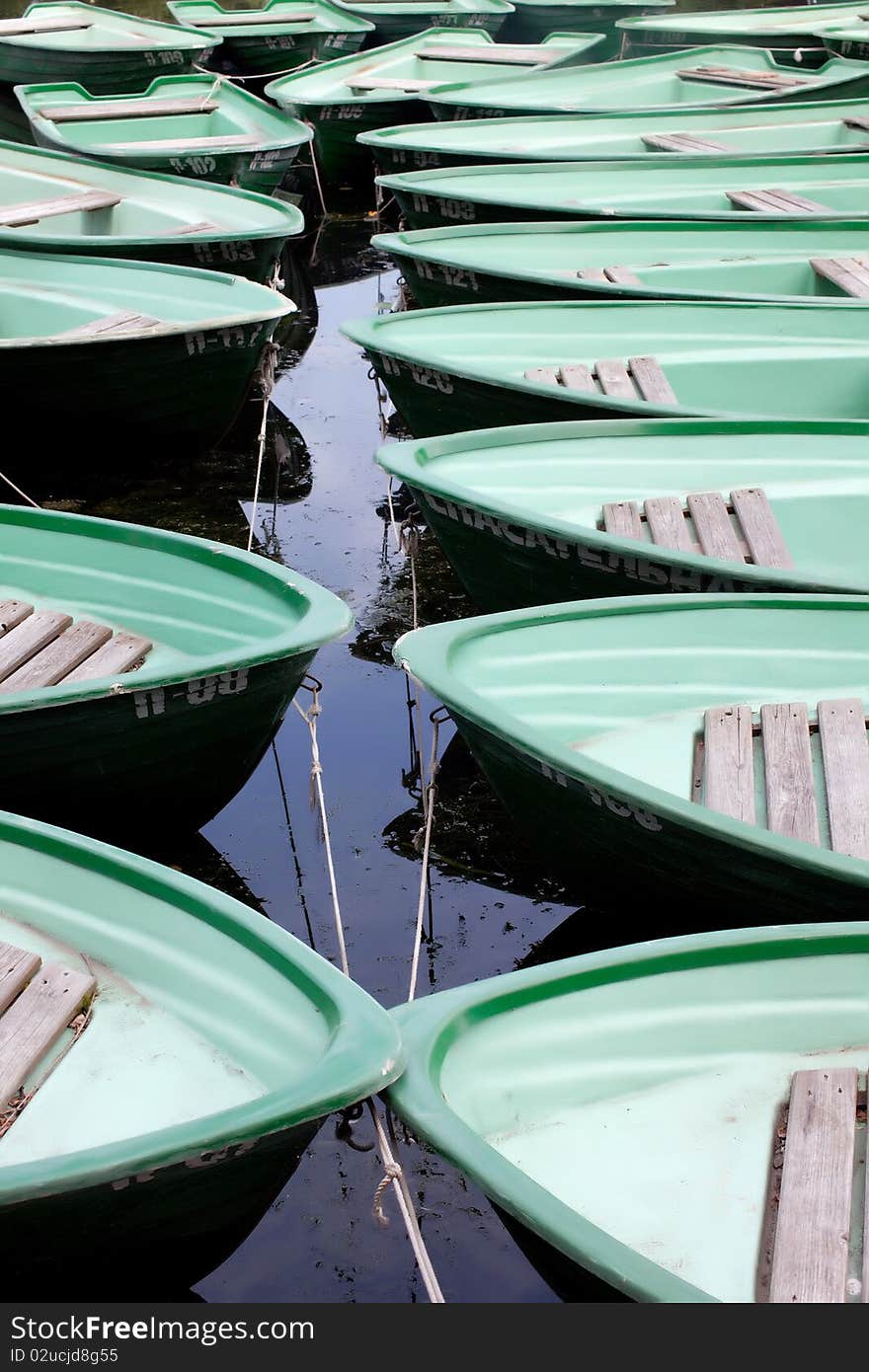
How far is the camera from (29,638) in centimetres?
420

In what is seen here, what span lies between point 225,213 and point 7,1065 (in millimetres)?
6143

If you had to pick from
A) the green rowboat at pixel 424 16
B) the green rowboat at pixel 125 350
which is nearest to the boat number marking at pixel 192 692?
the green rowboat at pixel 125 350

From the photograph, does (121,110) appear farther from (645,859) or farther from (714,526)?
(645,859)

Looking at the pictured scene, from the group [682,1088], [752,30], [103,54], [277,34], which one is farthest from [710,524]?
[752,30]

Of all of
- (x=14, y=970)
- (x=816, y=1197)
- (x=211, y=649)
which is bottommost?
(x=816, y=1197)

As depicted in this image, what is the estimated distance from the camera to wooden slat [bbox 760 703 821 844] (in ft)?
11.4

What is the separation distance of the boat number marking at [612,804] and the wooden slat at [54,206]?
5744 mm

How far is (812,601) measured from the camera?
153 inches

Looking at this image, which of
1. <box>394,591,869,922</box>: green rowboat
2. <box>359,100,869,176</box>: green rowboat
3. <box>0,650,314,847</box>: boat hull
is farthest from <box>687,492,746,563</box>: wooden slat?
<box>359,100,869,176</box>: green rowboat

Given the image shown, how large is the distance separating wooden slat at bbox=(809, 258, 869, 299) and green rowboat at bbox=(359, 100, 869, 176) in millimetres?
2607

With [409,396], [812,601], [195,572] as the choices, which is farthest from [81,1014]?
[409,396]

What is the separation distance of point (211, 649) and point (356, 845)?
0.82 metres

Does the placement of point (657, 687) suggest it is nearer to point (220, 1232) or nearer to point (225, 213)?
point (220, 1232)

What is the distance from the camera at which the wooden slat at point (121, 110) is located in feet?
31.7
